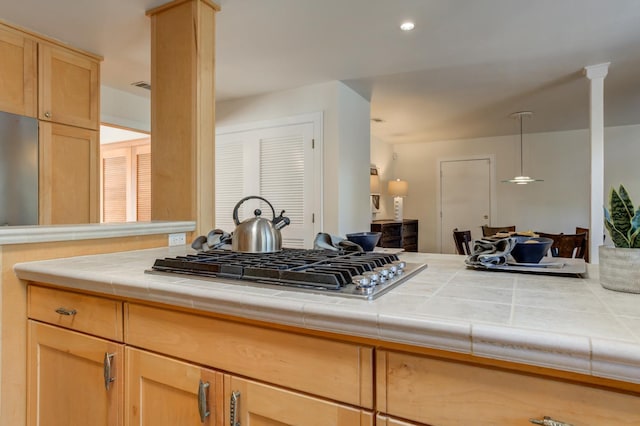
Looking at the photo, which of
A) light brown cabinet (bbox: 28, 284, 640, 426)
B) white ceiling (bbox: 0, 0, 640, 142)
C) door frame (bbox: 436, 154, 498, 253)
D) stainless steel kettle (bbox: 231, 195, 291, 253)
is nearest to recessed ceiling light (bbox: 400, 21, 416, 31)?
white ceiling (bbox: 0, 0, 640, 142)

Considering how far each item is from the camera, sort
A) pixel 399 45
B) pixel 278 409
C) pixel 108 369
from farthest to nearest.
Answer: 1. pixel 399 45
2. pixel 108 369
3. pixel 278 409

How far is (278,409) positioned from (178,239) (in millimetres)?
1330

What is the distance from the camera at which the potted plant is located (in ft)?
2.72

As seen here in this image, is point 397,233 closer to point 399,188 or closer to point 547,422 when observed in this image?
point 399,188

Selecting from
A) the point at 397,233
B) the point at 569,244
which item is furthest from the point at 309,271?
the point at 397,233

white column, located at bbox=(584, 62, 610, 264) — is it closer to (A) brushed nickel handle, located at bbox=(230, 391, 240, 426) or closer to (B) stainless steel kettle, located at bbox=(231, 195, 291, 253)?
(B) stainless steel kettle, located at bbox=(231, 195, 291, 253)

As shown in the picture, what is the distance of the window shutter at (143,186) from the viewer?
525cm

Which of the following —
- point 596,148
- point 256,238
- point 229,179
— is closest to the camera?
point 256,238

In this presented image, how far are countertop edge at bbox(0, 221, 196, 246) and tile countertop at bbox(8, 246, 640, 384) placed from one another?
29 centimetres

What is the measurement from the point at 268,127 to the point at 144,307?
314 centimetres

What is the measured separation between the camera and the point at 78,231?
1.48 meters

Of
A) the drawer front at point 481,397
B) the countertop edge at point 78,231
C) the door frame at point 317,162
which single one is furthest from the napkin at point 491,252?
the door frame at point 317,162

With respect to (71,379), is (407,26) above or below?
above

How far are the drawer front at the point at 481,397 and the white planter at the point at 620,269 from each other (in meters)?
0.38
